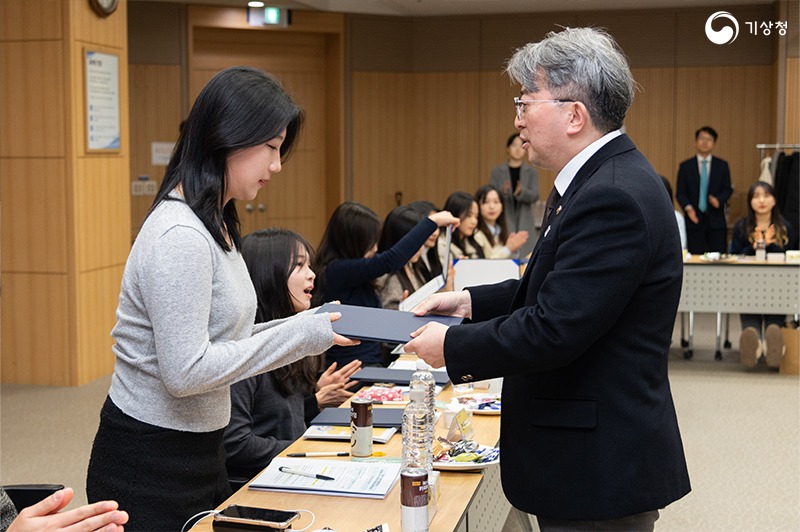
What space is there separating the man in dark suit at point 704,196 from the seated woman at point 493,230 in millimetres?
3443

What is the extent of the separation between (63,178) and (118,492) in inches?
200

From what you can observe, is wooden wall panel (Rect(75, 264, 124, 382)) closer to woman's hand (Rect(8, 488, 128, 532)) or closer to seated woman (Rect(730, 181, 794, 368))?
seated woman (Rect(730, 181, 794, 368))

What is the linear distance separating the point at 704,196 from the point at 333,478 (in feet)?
29.4

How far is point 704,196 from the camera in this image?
1068 cm

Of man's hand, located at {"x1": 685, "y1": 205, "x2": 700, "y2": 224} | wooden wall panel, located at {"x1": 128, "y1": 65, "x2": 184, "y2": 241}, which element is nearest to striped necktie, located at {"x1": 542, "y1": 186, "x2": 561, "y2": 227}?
wooden wall panel, located at {"x1": 128, "y1": 65, "x2": 184, "y2": 241}

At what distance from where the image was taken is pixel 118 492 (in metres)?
2.24

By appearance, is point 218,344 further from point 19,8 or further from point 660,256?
point 19,8

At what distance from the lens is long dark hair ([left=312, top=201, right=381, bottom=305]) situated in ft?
16.1

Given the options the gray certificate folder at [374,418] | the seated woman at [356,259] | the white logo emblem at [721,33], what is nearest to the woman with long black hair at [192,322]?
the gray certificate folder at [374,418]

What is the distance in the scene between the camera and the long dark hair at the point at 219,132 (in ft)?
7.02

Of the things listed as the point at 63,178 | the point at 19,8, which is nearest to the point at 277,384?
the point at 63,178

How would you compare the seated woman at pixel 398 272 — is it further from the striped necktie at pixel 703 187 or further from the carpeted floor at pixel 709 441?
the striped necktie at pixel 703 187

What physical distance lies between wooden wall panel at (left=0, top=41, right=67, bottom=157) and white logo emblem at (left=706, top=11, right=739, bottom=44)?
25.5 ft

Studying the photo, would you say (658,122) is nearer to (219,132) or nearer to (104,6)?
(104,6)
